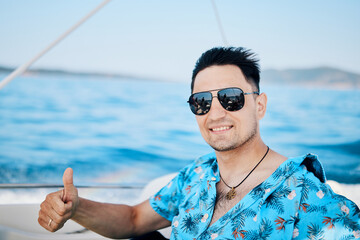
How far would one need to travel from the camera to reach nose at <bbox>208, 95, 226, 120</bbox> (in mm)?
1356

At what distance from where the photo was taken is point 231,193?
1287mm

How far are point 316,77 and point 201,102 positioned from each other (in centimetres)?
2098

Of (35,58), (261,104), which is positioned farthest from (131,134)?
(261,104)

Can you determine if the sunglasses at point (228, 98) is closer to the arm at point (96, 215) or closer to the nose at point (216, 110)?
the nose at point (216, 110)

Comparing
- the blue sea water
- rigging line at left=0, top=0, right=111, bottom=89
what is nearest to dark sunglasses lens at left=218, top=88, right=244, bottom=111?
rigging line at left=0, top=0, right=111, bottom=89

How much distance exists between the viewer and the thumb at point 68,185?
1.20 metres

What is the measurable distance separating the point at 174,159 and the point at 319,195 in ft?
25.0

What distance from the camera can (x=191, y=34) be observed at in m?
24.0

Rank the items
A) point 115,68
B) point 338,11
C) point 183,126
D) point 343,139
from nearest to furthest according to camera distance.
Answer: point 343,139 → point 183,126 → point 338,11 → point 115,68

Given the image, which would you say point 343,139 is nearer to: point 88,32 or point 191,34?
point 191,34

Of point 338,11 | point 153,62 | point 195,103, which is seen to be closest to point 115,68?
point 153,62

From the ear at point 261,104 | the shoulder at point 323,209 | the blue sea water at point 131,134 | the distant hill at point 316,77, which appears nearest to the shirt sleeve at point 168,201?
the ear at point 261,104

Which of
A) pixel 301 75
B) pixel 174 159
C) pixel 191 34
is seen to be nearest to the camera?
pixel 174 159

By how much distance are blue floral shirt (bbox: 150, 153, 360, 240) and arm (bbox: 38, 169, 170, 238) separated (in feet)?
0.71
